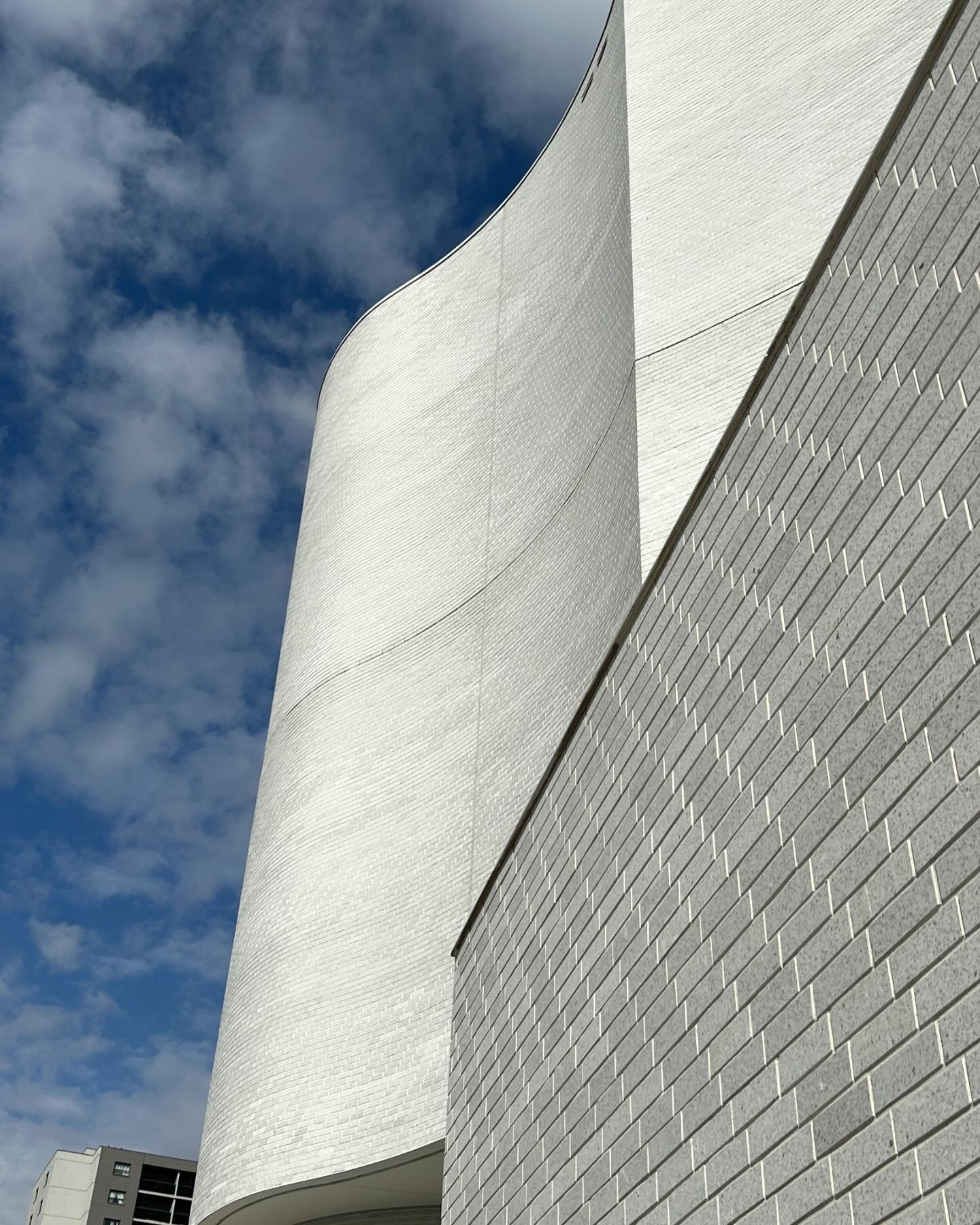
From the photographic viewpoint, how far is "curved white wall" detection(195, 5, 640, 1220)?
1089 centimetres

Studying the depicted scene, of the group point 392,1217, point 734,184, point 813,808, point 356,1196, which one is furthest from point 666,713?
point 392,1217

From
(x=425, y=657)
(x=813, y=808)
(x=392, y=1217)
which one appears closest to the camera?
(x=813, y=808)

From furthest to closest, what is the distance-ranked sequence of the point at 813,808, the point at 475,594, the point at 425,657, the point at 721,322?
the point at 425,657
the point at 475,594
the point at 721,322
the point at 813,808

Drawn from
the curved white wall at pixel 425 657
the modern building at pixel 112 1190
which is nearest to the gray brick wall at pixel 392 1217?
the curved white wall at pixel 425 657

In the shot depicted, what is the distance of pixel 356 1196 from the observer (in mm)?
10961

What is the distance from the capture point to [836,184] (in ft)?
35.0

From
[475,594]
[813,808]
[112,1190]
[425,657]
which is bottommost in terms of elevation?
[813,808]

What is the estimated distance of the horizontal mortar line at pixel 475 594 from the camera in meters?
11.6

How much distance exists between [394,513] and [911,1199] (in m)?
13.1

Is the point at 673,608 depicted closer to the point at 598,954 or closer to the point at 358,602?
the point at 598,954

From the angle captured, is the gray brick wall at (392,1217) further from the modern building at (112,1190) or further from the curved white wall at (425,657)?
the modern building at (112,1190)

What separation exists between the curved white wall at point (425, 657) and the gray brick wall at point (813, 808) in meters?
5.05

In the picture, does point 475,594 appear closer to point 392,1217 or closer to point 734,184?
point 734,184

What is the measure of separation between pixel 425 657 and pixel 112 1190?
5439 centimetres
